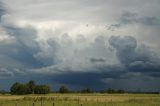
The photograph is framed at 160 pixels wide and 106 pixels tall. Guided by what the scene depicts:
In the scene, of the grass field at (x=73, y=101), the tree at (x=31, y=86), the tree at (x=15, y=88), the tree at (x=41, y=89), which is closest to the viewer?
the grass field at (x=73, y=101)

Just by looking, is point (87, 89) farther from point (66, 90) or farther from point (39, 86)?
point (39, 86)

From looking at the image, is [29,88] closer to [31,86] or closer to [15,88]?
[31,86]

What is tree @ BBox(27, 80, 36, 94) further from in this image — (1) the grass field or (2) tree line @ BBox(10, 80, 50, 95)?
(1) the grass field

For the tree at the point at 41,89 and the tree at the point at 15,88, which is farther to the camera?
the tree at the point at 15,88

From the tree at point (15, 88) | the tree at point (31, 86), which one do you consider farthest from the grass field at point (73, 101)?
the tree at point (15, 88)

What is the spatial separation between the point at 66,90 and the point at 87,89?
1438cm

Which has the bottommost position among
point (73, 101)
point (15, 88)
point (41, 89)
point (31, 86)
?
point (73, 101)

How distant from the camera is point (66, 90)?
539 feet

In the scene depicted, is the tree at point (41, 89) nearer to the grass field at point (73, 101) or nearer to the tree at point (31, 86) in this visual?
the tree at point (31, 86)

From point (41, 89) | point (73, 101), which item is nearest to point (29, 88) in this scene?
point (41, 89)

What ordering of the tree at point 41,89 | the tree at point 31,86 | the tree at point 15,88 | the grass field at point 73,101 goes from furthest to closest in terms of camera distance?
1. the tree at point 31,86
2. the tree at point 15,88
3. the tree at point 41,89
4. the grass field at point 73,101

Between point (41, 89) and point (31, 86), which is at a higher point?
point (31, 86)

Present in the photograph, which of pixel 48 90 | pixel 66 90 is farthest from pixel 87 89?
pixel 48 90

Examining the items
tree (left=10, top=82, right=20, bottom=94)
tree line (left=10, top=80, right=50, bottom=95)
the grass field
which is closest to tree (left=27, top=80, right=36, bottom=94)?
tree line (left=10, top=80, right=50, bottom=95)
